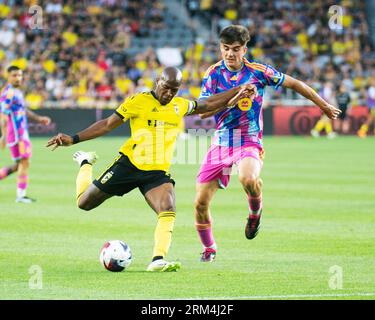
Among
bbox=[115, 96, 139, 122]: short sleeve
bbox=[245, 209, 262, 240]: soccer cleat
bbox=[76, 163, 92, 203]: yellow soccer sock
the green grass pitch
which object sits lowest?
the green grass pitch

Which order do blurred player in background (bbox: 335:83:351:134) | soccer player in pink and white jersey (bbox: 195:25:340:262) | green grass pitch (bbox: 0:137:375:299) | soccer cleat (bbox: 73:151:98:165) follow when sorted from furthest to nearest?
blurred player in background (bbox: 335:83:351:134) < soccer cleat (bbox: 73:151:98:165) < soccer player in pink and white jersey (bbox: 195:25:340:262) < green grass pitch (bbox: 0:137:375:299)

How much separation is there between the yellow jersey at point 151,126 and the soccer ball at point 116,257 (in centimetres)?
94

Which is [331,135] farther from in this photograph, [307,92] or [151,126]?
[151,126]

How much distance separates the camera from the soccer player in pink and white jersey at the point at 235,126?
10.7m

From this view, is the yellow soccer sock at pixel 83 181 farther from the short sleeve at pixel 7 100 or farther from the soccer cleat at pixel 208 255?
the short sleeve at pixel 7 100

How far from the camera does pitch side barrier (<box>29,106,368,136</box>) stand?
116 feet

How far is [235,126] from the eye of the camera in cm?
1097

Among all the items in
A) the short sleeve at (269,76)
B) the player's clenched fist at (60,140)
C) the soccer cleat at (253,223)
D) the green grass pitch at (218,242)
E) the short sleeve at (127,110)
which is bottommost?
the green grass pitch at (218,242)

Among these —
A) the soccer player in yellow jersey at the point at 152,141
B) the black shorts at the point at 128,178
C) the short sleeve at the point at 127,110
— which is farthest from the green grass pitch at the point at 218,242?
the short sleeve at the point at 127,110

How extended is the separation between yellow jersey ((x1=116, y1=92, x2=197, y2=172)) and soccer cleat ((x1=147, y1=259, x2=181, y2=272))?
1085 millimetres

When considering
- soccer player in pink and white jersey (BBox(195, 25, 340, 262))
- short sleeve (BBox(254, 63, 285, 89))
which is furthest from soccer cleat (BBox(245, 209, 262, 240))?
short sleeve (BBox(254, 63, 285, 89))

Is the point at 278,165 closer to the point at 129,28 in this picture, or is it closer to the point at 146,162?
the point at 146,162

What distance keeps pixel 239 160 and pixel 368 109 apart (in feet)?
94.9

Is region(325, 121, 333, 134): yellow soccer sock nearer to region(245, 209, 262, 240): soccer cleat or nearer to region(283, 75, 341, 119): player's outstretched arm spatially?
region(245, 209, 262, 240): soccer cleat
